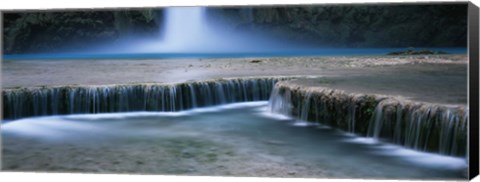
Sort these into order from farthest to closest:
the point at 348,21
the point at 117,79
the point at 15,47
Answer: the point at 117,79 < the point at 15,47 < the point at 348,21

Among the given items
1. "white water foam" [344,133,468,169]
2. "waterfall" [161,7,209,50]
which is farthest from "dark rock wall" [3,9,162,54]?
"white water foam" [344,133,468,169]

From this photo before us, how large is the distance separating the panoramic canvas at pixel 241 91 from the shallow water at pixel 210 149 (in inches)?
0.6

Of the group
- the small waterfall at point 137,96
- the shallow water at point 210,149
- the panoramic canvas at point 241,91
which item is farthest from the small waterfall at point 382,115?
the small waterfall at point 137,96

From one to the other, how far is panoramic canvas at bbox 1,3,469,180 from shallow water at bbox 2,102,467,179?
1 cm

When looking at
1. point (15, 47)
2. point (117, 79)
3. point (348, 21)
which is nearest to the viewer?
point (348, 21)

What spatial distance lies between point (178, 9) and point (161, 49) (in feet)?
2.04

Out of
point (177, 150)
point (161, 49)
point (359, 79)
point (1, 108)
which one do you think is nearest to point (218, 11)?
point (161, 49)

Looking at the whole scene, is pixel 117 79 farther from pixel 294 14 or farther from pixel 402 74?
pixel 402 74

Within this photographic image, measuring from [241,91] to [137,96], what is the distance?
114cm

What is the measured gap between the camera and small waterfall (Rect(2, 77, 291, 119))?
6.84 meters

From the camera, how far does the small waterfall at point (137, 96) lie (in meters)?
6.84

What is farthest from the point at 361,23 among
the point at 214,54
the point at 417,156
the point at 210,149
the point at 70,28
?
the point at 70,28

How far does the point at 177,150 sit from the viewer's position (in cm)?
577

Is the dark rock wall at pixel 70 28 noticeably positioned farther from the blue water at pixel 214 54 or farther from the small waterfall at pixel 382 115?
the small waterfall at pixel 382 115
